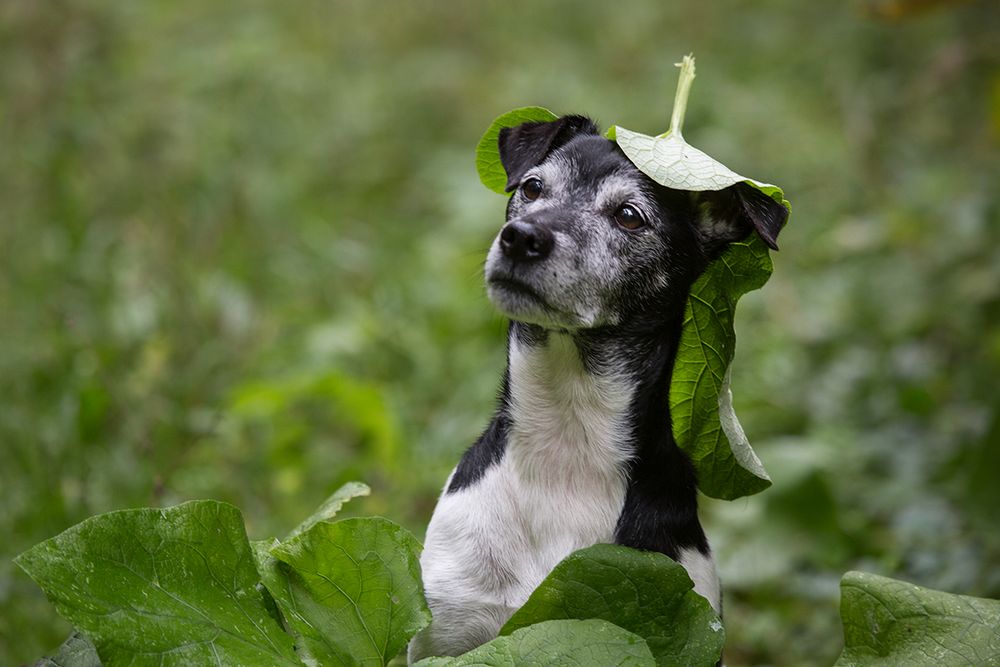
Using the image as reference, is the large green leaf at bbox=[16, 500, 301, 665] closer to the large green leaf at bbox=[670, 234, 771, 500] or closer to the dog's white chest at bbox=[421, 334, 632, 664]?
the dog's white chest at bbox=[421, 334, 632, 664]

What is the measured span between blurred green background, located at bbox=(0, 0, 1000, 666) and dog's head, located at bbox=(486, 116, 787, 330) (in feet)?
1.79

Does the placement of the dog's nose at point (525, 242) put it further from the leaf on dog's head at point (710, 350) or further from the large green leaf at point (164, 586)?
the large green leaf at point (164, 586)

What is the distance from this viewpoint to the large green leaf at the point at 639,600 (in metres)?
2.54

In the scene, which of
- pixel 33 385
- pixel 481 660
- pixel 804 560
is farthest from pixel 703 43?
pixel 481 660

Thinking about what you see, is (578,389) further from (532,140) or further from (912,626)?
(912,626)

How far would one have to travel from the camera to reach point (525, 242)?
2.68 meters

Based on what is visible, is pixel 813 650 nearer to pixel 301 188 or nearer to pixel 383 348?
pixel 383 348

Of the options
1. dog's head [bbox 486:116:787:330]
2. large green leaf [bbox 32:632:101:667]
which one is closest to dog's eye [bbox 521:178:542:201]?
dog's head [bbox 486:116:787:330]

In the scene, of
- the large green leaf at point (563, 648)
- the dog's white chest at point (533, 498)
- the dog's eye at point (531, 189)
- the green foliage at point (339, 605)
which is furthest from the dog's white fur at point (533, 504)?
the dog's eye at point (531, 189)

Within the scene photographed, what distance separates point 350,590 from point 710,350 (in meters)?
1.03

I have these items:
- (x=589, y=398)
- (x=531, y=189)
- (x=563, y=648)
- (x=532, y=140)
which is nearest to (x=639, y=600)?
(x=563, y=648)

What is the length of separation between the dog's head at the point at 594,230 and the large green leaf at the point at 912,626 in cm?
86

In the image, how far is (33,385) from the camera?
15.0ft

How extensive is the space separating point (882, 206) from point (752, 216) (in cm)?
536
